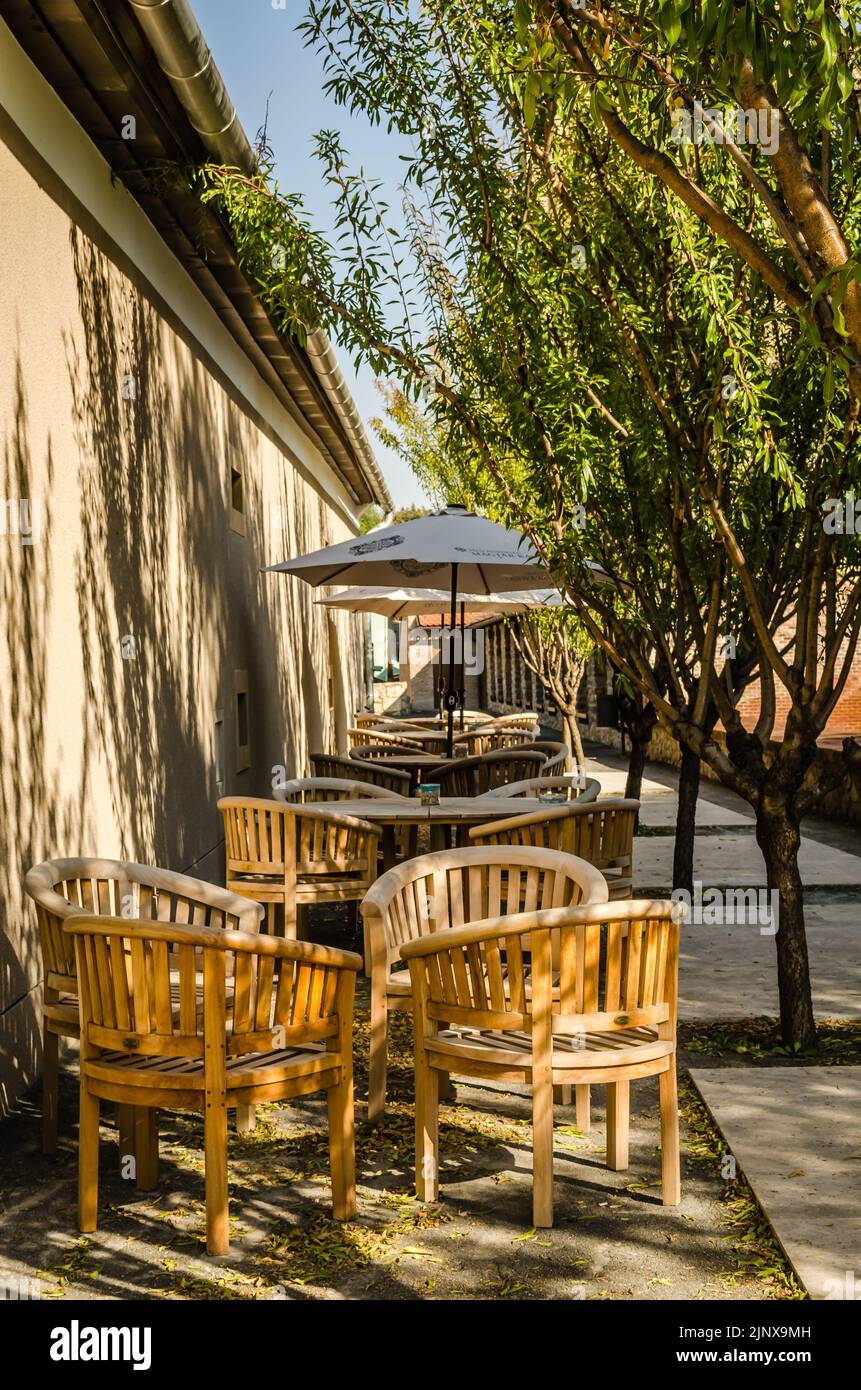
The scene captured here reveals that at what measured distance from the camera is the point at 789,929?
554 centimetres

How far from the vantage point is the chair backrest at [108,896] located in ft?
13.5

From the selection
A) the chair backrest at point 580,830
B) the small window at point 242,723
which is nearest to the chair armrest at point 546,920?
the chair backrest at point 580,830

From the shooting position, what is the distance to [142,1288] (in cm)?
335

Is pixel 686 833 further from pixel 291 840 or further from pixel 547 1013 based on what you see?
pixel 547 1013

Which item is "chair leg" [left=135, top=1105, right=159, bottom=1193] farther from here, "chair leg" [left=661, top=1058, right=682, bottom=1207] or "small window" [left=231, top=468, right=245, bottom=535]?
"small window" [left=231, top=468, right=245, bottom=535]

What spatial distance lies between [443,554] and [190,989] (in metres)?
5.15

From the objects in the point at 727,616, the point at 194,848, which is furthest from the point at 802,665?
the point at 194,848

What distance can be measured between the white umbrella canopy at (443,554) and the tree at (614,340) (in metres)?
0.82

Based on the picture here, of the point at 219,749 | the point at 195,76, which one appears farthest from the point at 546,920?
the point at 219,749

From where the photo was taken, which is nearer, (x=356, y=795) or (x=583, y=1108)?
(x=583, y=1108)

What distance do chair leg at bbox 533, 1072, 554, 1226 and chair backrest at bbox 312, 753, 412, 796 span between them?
18.5ft

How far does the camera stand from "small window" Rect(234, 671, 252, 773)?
10953 millimetres

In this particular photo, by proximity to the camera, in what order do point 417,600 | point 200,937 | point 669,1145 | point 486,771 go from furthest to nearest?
point 417,600 → point 486,771 → point 669,1145 → point 200,937
